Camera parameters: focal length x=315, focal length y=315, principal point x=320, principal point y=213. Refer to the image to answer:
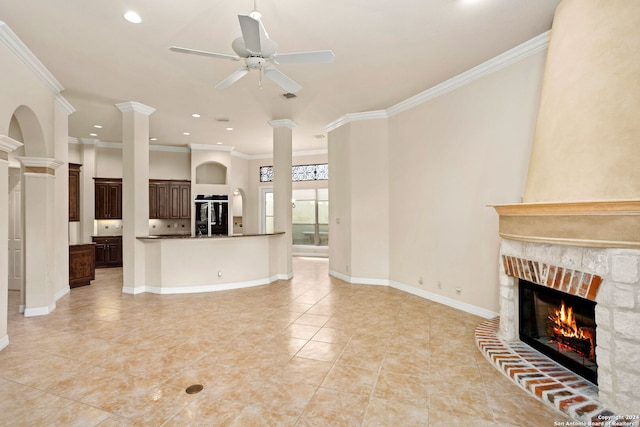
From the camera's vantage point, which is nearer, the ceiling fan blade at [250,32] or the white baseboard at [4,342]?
the ceiling fan blade at [250,32]

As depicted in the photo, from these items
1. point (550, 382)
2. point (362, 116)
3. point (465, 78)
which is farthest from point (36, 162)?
point (550, 382)

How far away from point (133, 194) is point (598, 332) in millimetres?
6329

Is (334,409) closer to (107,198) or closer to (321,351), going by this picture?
(321,351)

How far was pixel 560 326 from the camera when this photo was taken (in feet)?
9.02

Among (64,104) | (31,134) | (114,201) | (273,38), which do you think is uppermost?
(273,38)

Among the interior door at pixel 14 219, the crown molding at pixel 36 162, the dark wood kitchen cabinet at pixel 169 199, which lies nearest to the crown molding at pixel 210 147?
the dark wood kitchen cabinet at pixel 169 199

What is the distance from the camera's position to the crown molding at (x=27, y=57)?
329cm

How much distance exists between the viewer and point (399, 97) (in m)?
→ 5.35

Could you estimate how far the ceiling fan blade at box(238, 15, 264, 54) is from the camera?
2172 mm

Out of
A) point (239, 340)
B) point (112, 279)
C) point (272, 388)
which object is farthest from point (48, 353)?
point (112, 279)

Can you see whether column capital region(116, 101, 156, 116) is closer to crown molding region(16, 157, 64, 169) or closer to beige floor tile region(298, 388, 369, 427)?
crown molding region(16, 157, 64, 169)

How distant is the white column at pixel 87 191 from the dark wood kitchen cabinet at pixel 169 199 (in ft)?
4.49

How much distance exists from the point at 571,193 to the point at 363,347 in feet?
7.70

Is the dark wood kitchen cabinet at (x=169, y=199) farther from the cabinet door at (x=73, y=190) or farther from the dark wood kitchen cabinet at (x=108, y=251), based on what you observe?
the cabinet door at (x=73, y=190)
